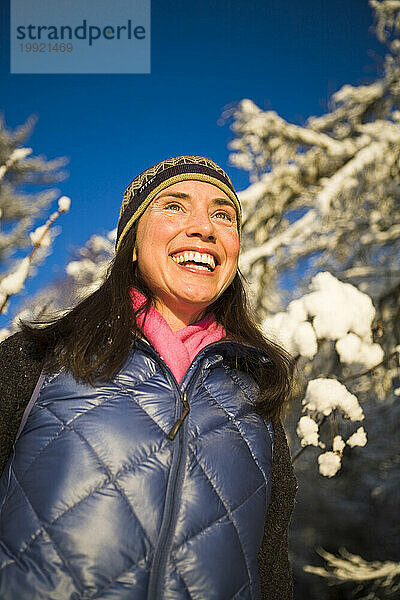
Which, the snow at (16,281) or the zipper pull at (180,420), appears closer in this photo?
the zipper pull at (180,420)

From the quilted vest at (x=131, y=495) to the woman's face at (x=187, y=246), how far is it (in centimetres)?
21

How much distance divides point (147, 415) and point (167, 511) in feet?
0.71

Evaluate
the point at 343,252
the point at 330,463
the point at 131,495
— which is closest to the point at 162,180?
the point at 131,495

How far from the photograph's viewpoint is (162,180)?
1479 millimetres

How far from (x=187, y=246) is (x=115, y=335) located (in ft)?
1.07

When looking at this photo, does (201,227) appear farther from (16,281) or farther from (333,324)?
(333,324)

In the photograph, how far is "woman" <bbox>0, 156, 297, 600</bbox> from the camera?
1.01 meters

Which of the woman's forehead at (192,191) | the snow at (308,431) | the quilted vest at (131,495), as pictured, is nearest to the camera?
the quilted vest at (131,495)

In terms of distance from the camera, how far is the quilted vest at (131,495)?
992 mm

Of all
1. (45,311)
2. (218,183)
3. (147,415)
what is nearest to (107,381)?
(147,415)

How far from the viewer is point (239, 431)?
129 centimetres

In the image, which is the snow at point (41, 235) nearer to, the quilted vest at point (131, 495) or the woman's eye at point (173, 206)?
the woman's eye at point (173, 206)

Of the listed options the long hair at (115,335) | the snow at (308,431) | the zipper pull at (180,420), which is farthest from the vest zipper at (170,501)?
the snow at (308,431)

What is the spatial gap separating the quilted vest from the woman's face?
0.21 m
